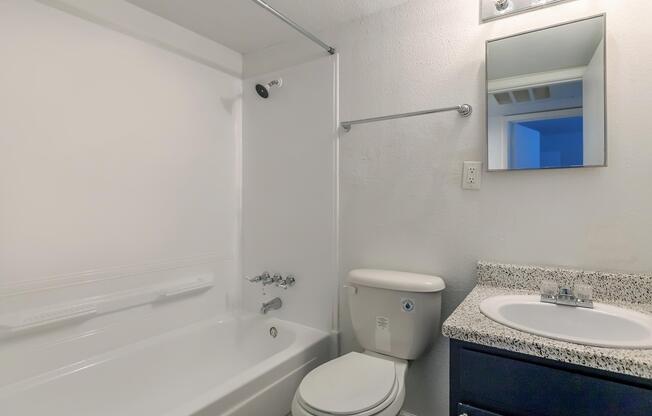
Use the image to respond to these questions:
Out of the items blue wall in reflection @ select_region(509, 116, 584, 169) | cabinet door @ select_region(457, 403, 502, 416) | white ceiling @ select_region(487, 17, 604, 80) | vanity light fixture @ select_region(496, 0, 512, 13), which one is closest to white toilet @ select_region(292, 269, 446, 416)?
cabinet door @ select_region(457, 403, 502, 416)

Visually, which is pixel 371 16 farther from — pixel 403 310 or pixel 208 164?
pixel 403 310

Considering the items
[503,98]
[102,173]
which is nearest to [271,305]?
[102,173]

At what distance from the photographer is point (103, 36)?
1.71 m

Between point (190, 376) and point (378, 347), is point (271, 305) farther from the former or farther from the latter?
point (378, 347)

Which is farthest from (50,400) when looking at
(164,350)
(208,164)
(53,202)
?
(208,164)

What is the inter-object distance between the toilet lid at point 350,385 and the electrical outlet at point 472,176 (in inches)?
34.4

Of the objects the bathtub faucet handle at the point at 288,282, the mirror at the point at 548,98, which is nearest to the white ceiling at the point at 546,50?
the mirror at the point at 548,98

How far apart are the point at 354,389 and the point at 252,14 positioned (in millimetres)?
1935

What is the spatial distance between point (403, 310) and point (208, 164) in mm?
1510

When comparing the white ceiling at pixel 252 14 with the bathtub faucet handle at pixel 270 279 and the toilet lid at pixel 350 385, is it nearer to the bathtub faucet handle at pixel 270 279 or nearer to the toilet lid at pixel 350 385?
the bathtub faucet handle at pixel 270 279

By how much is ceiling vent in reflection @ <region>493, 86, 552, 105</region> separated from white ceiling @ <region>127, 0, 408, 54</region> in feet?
2.39

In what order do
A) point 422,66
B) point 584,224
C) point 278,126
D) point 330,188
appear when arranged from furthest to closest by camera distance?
1. point 278,126
2. point 330,188
3. point 422,66
4. point 584,224

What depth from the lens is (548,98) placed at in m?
1.37

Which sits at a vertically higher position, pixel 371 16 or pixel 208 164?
pixel 371 16
